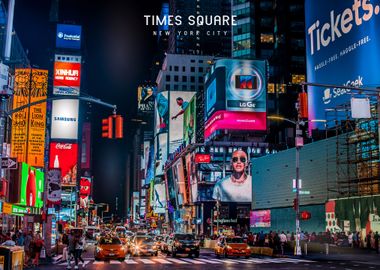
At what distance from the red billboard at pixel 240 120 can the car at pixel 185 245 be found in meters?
60.0

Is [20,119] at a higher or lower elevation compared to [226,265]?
higher

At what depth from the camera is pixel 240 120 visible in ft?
328

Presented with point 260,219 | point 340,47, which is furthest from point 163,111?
point 340,47

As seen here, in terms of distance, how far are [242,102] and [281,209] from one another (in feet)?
125

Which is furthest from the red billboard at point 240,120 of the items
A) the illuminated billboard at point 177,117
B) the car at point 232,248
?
the car at point 232,248

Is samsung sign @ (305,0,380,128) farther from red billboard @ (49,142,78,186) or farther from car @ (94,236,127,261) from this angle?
red billboard @ (49,142,78,186)

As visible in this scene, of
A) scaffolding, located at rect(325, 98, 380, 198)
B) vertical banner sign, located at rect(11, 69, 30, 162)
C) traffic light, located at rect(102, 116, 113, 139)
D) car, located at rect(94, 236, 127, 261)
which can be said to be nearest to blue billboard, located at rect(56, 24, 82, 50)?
vertical banner sign, located at rect(11, 69, 30, 162)

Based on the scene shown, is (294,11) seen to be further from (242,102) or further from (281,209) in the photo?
(281,209)

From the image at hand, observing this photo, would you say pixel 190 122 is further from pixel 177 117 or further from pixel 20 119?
pixel 20 119

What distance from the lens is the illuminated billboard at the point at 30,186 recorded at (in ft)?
141

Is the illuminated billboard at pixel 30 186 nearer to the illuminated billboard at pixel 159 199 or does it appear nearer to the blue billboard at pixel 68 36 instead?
the blue billboard at pixel 68 36

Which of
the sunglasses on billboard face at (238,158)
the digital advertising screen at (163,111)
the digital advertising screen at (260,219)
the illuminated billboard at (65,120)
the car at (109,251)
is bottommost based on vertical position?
the car at (109,251)

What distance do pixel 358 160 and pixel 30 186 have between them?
28139mm

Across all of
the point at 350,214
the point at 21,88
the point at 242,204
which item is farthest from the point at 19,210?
the point at 242,204
